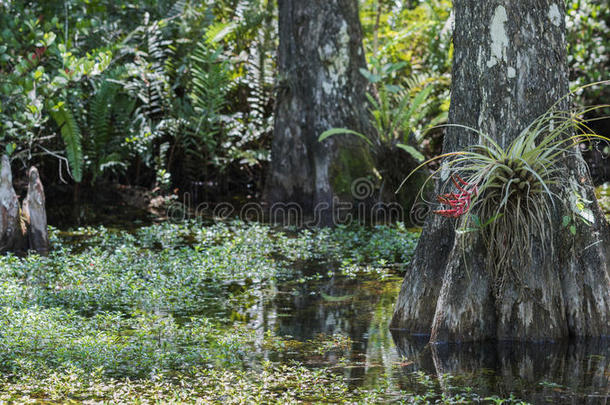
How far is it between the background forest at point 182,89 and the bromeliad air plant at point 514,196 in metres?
6.61

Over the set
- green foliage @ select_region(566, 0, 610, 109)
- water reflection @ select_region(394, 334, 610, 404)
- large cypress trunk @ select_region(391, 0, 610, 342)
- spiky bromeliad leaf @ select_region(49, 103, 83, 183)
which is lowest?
water reflection @ select_region(394, 334, 610, 404)

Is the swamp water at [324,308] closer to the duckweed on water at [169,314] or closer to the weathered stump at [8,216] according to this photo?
the duckweed on water at [169,314]

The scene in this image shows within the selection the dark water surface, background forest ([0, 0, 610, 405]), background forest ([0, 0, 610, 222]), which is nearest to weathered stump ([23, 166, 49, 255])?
background forest ([0, 0, 610, 405])

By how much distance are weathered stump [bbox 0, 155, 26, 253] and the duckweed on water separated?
673 millimetres

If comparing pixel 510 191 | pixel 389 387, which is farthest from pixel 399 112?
pixel 389 387

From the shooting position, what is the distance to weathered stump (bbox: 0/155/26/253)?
9.70 meters

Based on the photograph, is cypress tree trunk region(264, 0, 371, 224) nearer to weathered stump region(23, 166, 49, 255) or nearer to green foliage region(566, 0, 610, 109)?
weathered stump region(23, 166, 49, 255)

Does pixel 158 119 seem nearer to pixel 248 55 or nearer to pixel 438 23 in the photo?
pixel 248 55

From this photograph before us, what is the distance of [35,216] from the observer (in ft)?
32.7

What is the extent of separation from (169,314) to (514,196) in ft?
10.4

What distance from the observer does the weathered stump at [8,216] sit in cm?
970

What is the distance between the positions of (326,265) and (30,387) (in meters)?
4.66

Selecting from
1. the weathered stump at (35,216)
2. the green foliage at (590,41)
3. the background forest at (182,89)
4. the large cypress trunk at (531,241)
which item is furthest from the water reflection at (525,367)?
the green foliage at (590,41)

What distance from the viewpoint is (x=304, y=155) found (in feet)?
40.9
